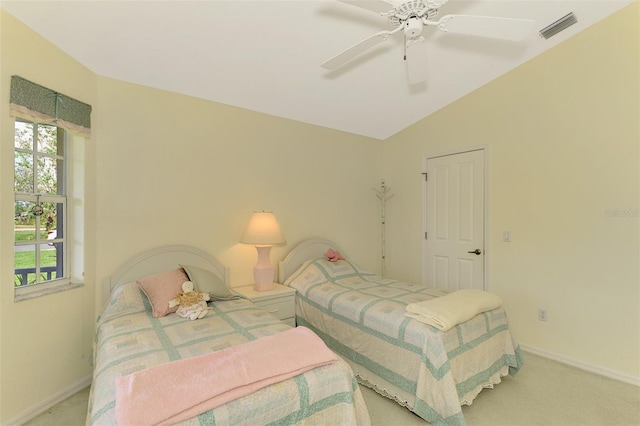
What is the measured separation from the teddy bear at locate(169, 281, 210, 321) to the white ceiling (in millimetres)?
1741

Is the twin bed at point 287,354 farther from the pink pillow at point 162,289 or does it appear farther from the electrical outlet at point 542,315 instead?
the electrical outlet at point 542,315

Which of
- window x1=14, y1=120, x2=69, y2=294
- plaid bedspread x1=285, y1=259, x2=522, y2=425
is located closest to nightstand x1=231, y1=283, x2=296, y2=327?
plaid bedspread x1=285, y1=259, x2=522, y2=425

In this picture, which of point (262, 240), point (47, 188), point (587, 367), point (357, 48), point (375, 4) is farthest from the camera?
point (262, 240)

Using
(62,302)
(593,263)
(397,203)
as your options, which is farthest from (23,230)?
(593,263)

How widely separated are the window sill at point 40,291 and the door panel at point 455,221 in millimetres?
3528

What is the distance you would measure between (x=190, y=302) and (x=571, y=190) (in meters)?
3.30

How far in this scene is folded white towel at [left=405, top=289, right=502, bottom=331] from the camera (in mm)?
2018

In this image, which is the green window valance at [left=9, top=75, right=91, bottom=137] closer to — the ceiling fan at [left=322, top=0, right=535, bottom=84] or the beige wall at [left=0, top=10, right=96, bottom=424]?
the beige wall at [left=0, top=10, right=96, bottom=424]

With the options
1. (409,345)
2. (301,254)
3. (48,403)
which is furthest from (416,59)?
(48,403)

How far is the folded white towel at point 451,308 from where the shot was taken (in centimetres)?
202

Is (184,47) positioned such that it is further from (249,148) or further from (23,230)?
(23,230)

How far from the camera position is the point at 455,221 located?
3.63 metres

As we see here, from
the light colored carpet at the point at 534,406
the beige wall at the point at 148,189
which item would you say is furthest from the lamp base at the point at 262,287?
the light colored carpet at the point at 534,406

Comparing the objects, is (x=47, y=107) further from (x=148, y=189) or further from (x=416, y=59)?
(x=416, y=59)
